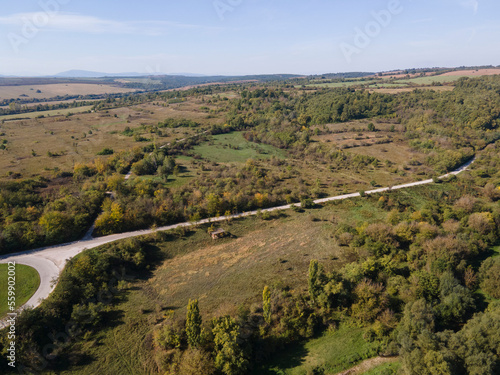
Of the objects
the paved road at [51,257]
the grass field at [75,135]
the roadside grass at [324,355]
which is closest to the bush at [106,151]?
the grass field at [75,135]

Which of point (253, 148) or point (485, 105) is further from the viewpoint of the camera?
point (485, 105)

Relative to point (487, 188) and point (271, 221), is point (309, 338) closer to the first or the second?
point (271, 221)

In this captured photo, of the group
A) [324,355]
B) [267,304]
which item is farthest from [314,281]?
[324,355]

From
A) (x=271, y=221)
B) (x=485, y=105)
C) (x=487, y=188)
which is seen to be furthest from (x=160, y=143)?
(x=485, y=105)

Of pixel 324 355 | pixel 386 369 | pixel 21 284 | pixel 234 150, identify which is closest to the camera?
pixel 386 369

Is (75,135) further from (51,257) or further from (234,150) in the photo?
(51,257)

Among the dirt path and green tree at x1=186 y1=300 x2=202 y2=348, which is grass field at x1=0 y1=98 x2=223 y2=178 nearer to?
green tree at x1=186 y1=300 x2=202 y2=348
